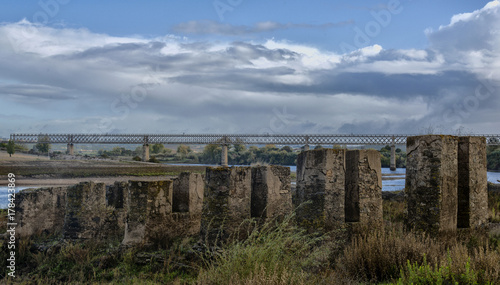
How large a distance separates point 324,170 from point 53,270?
7.29 metres

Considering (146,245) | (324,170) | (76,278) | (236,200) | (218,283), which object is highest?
(324,170)

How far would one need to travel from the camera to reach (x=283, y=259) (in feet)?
18.7

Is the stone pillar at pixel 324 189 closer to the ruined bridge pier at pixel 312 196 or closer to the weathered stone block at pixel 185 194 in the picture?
the ruined bridge pier at pixel 312 196

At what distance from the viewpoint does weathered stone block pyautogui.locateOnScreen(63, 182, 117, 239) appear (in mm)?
11312

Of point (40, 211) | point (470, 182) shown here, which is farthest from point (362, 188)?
point (40, 211)

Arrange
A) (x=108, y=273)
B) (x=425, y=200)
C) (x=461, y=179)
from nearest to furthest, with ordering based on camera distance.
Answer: (x=425, y=200) < (x=461, y=179) < (x=108, y=273)

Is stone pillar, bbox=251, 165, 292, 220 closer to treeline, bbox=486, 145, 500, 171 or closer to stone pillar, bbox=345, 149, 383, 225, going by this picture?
stone pillar, bbox=345, 149, 383, 225

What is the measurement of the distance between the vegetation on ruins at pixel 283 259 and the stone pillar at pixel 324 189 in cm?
31

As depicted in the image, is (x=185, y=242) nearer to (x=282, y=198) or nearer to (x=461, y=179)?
(x=282, y=198)

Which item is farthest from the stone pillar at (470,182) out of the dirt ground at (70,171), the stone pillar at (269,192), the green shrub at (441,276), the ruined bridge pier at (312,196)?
the dirt ground at (70,171)

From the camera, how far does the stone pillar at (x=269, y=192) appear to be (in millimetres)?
9844

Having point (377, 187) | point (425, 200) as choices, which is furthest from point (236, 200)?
point (425, 200)

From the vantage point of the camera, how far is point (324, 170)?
830cm

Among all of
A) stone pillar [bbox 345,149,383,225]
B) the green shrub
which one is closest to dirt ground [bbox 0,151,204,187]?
stone pillar [bbox 345,149,383,225]
